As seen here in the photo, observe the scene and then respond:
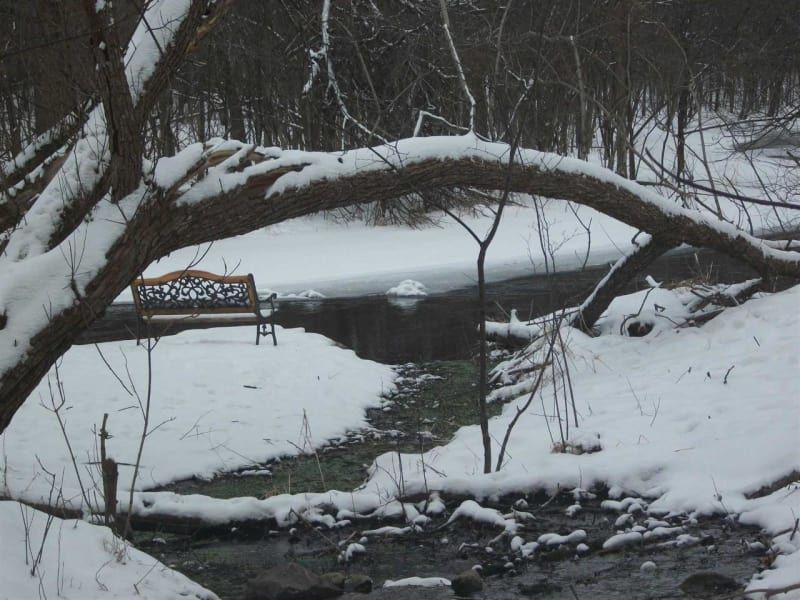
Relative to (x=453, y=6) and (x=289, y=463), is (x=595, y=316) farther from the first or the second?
(x=453, y=6)

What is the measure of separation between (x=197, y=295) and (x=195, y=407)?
94.1 inches

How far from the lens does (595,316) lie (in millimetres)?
10547

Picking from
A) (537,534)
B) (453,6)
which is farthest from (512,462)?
(453,6)

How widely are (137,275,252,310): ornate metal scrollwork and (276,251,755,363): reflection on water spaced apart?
203 cm

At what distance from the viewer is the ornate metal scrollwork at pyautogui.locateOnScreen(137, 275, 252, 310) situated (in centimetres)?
1061

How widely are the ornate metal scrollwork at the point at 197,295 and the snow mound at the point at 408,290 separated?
6007mm

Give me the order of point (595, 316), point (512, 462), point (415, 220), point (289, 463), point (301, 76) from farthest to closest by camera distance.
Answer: point (301, 76)
point (415, 220)
point (595, 316)
point (289, 463)
point (512, 462)

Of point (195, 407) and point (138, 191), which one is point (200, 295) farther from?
point (138, 191)

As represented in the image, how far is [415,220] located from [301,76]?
610cm

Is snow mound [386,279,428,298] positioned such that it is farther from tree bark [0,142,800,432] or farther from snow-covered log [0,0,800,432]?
snow-covered log [0,0,800,432]

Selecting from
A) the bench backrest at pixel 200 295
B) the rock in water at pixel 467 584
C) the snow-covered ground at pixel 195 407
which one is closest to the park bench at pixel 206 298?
the bench backrest at pixel 200 295

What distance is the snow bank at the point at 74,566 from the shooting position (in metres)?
3.88

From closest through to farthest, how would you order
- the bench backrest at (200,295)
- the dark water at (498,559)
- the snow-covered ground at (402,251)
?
the dark water at (498,559)
the bench backrest at (200,295)
the snow-covered ground at (402,251)

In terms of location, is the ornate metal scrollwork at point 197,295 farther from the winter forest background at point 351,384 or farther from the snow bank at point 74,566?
the snow bank at point 74,566
